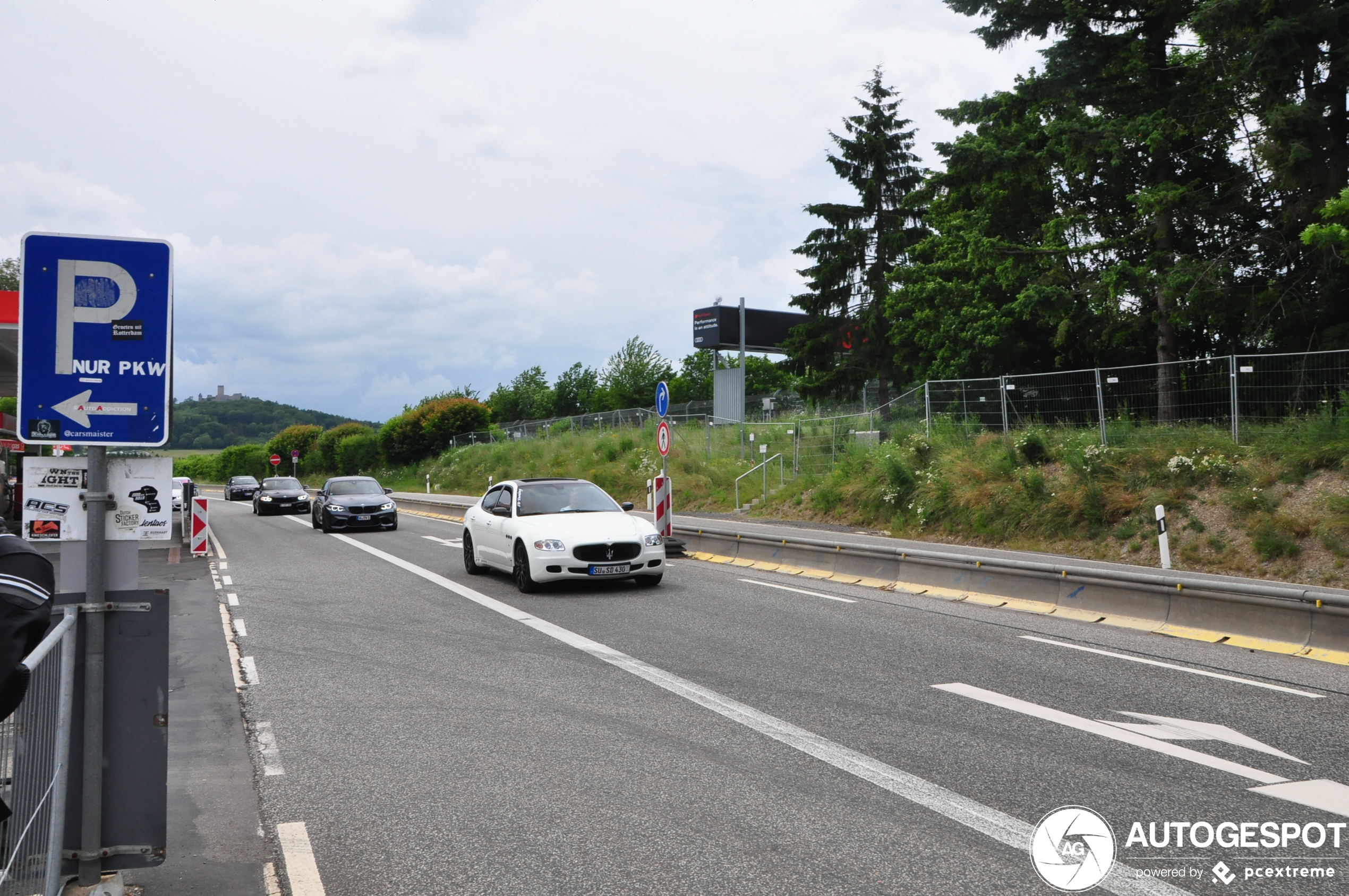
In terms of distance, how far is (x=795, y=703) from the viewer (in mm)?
6863

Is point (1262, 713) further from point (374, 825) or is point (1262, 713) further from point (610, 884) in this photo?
point (374, 825)

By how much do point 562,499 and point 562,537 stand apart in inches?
55.7

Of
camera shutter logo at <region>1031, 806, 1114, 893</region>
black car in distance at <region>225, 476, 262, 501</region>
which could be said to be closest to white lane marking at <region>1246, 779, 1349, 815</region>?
camera shutter logo at <region>1031, 806, 1114, 893</region>

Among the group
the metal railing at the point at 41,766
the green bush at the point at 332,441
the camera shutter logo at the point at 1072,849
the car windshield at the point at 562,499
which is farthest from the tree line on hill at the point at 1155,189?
the green bush at the point at 332,441

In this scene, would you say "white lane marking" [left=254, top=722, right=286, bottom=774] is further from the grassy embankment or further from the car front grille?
the grassy embankment

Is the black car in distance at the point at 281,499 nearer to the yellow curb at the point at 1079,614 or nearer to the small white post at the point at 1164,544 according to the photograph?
the small white post at the point at 1164,544

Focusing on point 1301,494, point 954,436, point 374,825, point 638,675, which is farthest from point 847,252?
point 374,825

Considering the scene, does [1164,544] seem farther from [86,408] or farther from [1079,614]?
[86,408]

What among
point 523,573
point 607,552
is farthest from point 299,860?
point 523,573

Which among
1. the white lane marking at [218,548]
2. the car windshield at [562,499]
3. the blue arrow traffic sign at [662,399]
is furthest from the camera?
the white lane marking at [218,548]

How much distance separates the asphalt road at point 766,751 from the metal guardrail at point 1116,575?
60 centimetres

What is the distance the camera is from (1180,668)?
7.95 metres

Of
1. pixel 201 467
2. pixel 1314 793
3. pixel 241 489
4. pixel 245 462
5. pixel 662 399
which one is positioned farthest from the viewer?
pixel 201 467

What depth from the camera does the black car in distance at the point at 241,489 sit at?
194 feet
